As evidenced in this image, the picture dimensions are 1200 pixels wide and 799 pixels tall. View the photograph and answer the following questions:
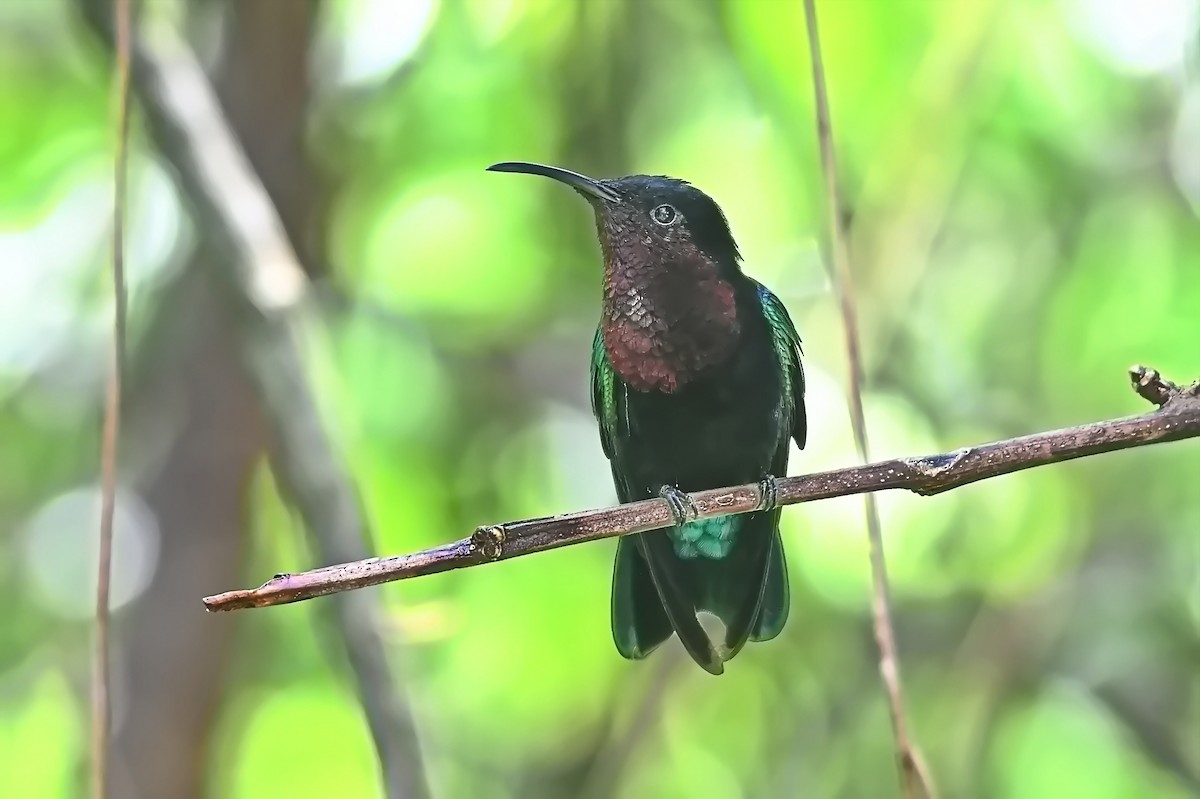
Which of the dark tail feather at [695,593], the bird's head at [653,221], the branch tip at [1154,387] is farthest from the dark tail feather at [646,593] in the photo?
the branch tip at [1154,387]

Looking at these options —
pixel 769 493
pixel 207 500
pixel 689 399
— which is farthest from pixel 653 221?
pixel 207 500

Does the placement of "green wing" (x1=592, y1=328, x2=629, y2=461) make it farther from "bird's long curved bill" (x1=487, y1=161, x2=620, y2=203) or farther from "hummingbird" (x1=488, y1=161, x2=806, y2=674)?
"bird's long curved bill" (x1=487, y1=161, x2=620, y2=203)

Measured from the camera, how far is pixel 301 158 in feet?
6.13

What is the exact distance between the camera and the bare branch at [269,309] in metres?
1.26

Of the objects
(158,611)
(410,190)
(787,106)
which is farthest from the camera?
(410,190)

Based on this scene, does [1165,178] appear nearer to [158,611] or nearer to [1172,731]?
[1172,731]

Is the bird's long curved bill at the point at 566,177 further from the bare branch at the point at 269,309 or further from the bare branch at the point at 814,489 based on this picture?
the bare branch at the point at 269,309

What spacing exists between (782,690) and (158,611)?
1.08 meters

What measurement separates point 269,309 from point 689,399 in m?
0.68

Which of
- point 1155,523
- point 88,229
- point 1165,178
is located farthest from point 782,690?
point 88,229

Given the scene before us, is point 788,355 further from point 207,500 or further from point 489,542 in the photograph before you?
point 207,500

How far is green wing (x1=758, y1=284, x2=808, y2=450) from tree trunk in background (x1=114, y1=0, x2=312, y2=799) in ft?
3.46

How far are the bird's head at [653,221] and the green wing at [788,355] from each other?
58 mm

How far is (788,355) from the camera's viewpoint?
0.96 meters
